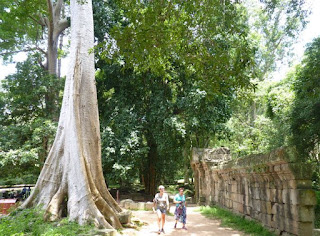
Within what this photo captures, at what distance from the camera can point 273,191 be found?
618cm

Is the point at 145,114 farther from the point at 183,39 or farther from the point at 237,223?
the point at 183,39

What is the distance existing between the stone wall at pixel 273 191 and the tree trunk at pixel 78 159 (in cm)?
332

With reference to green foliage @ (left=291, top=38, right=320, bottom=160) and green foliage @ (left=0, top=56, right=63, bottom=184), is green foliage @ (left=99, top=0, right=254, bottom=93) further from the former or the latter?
green foliage @ (left=0, top=56, right=63, bottom=184)

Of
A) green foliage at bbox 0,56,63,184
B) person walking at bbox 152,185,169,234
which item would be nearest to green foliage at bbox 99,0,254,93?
person walking at bbox 152,185,169,234

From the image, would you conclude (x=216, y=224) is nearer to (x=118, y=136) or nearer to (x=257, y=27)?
(x=118, y=136)

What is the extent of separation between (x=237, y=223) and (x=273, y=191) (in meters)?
1.96

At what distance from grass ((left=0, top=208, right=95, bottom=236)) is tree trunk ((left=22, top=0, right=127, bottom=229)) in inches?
Answer: 8.7

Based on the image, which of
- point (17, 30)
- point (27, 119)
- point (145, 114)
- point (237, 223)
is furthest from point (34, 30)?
point (237, 223)

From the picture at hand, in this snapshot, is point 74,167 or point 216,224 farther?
point 216,224

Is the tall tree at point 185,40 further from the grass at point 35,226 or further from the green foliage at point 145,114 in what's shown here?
the green foliage at point 145,114

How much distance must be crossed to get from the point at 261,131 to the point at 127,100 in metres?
8.17

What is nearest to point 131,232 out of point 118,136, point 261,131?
point 118,136

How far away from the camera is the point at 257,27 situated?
846 inches

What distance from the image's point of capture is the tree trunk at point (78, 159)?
19.8ft
